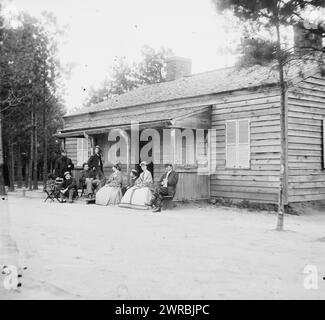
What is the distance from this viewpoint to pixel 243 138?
51.8ft

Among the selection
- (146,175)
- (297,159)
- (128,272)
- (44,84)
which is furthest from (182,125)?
(44,84)

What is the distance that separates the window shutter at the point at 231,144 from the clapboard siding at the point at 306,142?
6.48 ft

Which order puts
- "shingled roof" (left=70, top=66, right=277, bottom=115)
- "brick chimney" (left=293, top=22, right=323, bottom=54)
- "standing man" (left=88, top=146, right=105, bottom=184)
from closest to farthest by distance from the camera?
"brick chimney" (left=293, top=22, right=323, bottom=54), "shingled roof" (left=70, top=66, right=277, bottom=115), "standing man" (left=88, top=146, right=105, bottom=184)

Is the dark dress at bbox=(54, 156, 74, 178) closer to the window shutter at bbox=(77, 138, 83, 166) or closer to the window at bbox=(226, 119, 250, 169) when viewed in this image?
the window shutter at bbox=(77, 138, 83, 166)

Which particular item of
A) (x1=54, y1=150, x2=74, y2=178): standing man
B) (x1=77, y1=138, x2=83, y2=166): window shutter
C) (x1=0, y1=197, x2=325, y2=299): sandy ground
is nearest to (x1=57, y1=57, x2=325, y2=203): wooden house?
(x1=54, y1=150, x2=74, y2=178): standing man

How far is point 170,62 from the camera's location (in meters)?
26.2

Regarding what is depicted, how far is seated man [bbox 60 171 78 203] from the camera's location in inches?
659

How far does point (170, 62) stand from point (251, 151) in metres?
12.2

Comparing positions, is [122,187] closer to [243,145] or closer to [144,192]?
[144,192]

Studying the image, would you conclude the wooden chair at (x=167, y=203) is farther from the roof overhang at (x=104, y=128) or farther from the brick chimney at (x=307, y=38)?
the brick chimney at (x=307, y=38)

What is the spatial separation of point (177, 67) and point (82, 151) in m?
7.44

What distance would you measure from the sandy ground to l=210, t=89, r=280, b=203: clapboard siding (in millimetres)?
2734

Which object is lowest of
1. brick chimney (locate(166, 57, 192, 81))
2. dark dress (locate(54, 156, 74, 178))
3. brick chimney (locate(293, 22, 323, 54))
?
dark dress (locate(54, 156, 74, 178))

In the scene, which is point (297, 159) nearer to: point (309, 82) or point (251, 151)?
point (251, 151)
